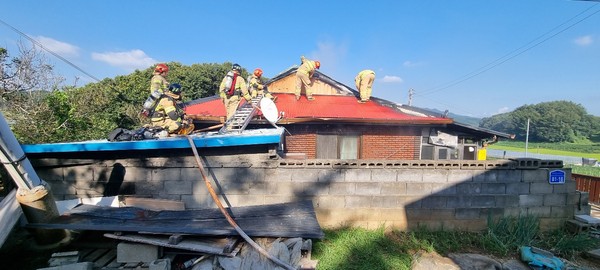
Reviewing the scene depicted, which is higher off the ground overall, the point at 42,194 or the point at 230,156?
the point at 230,156

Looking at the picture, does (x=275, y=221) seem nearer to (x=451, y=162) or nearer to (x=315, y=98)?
(x=451, y=162)

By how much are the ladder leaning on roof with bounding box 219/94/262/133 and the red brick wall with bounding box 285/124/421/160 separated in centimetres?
219

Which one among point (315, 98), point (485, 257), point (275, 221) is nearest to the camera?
point (275, 221)

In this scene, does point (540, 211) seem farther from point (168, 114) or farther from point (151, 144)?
point (168, 114)

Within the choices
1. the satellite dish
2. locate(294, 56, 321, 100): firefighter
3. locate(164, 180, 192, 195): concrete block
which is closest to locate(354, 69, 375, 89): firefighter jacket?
locate(294, 56, 321, 100): firefighter

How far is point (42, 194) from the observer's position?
11.0 feet

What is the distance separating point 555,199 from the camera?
5129 mm

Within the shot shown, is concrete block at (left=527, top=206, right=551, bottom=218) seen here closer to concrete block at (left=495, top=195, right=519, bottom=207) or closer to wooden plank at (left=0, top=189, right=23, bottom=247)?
concrete block at (left=495, top=195, right=519, bottom=207)

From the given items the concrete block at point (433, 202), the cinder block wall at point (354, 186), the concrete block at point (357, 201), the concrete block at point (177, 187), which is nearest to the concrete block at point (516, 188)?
the cinder block wall at point (354, 186)

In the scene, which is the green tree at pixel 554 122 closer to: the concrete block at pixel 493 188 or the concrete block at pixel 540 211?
the concrete block at pixel 540 211

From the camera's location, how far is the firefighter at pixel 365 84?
37.5 ft

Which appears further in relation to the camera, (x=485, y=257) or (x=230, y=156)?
(x=230, y=156)

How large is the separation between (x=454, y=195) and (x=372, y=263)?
2.26 meters

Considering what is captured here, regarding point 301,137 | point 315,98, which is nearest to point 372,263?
point 301,137
